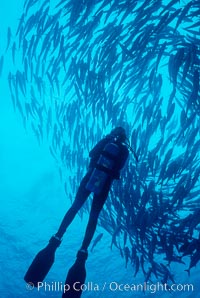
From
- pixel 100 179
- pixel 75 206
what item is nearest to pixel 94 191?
pixel 100 179

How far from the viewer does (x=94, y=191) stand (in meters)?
3.41

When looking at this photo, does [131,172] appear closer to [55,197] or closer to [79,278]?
[79,278]

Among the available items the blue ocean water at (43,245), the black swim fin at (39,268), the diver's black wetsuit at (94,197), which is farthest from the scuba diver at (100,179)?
the blue ocean water at (43,245)

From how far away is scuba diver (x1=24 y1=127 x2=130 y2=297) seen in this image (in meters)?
3.22

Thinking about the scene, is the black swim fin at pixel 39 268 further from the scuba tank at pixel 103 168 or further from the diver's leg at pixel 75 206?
the scuba tank at pixel 103 168

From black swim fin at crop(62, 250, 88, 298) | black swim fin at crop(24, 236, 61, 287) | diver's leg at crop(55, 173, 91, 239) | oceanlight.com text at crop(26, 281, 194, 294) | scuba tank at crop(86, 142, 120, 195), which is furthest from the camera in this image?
oceanlight.com text at crop(26, 281, 194, 294)

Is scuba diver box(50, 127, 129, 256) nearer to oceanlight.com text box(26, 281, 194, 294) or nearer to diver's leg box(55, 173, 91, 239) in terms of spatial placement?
diver's leg box(55, 173, 91, 239)

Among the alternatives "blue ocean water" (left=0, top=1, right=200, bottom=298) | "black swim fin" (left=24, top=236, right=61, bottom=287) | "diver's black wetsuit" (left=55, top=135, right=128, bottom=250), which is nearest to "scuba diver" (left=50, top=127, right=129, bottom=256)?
"diver's black wetsuit" (left=55, top=135, right=128, bottom=250)

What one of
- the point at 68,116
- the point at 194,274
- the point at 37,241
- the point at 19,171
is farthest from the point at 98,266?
the point at 19,171

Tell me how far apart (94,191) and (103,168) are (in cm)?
27

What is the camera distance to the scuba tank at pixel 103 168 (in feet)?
11.3

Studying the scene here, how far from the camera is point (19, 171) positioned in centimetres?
4078

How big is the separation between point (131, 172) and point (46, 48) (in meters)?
2.62

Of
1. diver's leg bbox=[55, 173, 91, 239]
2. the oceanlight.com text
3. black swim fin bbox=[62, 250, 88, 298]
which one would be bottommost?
black swim fin bbox=[62, 250, 88, 298]
